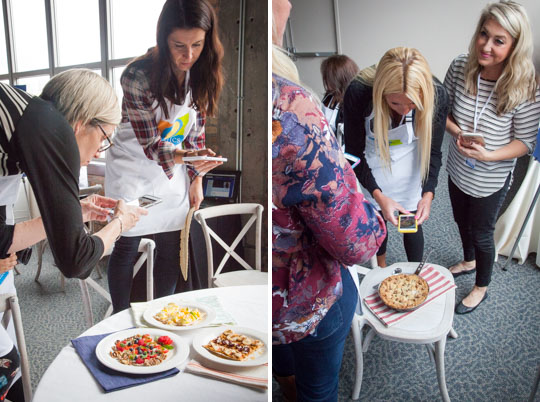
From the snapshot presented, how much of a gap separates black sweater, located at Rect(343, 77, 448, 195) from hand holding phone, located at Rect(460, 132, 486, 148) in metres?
0.05

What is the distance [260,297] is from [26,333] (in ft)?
1.21

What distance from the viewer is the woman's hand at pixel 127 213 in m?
0.67

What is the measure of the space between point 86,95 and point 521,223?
3.32 ft

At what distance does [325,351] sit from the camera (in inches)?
34.1

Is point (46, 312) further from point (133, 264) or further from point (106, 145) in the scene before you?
point (106, 145)

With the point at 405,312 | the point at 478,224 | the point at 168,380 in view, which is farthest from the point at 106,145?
the point at 478,224

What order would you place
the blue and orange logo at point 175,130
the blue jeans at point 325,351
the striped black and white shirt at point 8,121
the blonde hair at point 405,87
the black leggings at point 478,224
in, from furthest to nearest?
the black leggings at point 478,224, the blonde hair at point 405,87, the blue jeans at point 325,351, the blue and orange logo at point 175,130, the striped black and white shirt at point 8,121

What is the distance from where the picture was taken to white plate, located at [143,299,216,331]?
2.33 ft

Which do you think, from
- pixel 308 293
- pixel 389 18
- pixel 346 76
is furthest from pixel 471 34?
pixel 308 293

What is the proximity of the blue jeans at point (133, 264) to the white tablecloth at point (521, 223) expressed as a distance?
815 mm

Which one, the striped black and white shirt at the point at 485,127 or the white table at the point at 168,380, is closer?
the white table at the point at 168,380

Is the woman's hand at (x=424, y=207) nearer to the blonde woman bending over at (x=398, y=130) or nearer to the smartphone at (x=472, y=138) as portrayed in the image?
the blonde woman bending over at (x=398, y=130)

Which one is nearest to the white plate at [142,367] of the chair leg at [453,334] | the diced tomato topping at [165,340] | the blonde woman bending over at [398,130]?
the diced tomato topping at [165,340]

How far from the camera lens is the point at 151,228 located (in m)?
0.69
